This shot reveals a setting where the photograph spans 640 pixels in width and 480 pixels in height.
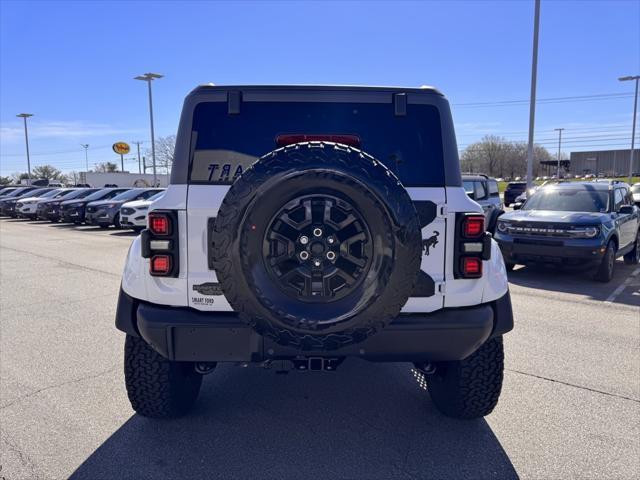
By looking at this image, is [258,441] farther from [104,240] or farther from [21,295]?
[104,240]

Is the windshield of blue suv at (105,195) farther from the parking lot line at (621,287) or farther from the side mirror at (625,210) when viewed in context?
the parking lot line at (621,287)

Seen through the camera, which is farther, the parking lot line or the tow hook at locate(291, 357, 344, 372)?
the parking lot line

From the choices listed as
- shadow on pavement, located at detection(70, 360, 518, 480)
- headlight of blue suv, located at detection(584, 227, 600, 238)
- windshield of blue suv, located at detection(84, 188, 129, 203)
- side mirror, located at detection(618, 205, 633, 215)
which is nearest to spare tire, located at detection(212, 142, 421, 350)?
shadow on pavement, located at detection(70, 360, 518, 480)

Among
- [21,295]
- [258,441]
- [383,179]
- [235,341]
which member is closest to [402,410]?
[258,441]

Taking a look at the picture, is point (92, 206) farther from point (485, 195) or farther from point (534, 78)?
point (534, 78)

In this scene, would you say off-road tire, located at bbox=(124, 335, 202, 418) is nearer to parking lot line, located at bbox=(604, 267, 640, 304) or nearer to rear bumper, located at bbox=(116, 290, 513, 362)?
rear bumper, located at bbox=(116, 290, 513, 362)

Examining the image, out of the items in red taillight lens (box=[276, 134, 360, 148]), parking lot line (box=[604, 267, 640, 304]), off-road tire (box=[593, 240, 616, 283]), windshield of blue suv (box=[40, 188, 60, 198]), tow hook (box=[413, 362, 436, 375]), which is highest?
red taillight lens (box=[276, 134, 360, 148])

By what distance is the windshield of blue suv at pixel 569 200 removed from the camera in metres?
8.55

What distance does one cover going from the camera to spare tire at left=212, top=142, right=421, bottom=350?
2195 mm

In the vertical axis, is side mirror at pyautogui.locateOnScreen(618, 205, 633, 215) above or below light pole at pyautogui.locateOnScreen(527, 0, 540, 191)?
below

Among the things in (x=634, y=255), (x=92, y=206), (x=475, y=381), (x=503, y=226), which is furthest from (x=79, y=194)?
(x=475, y=381)

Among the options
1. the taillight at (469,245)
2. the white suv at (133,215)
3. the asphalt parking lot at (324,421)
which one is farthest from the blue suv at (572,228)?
the white suv at (133,215)

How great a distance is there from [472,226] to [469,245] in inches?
4.2

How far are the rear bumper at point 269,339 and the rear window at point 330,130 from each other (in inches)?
31.8
